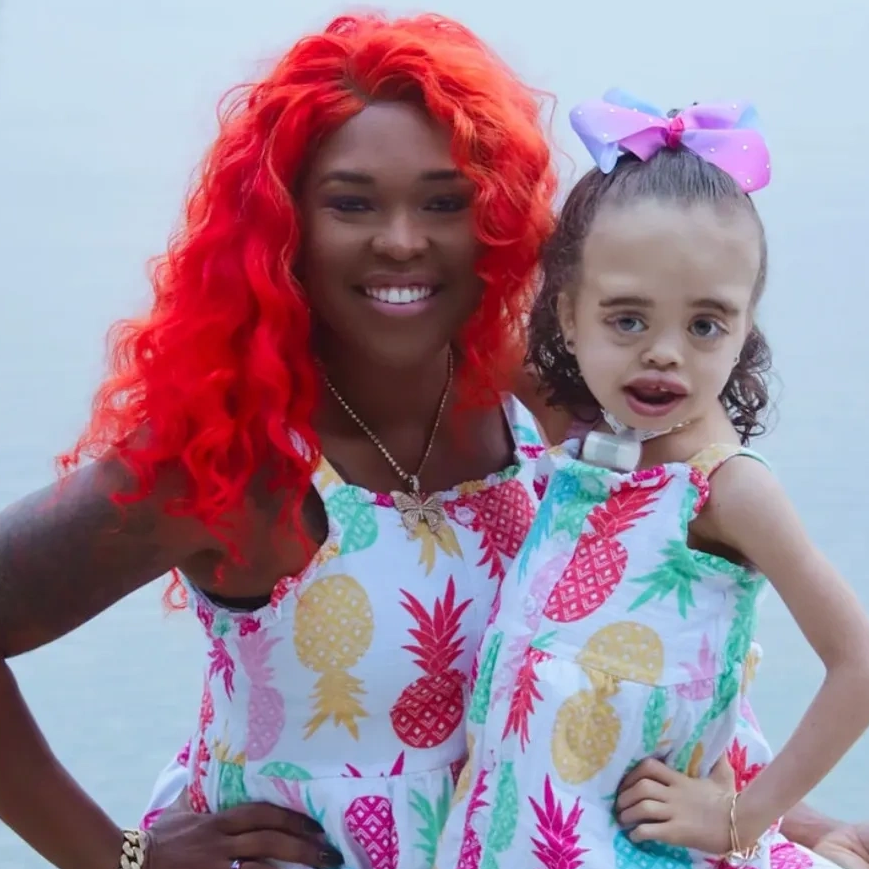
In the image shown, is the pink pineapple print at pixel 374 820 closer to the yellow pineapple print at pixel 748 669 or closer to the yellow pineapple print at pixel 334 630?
the yellow pineapple print at pixel 334 630

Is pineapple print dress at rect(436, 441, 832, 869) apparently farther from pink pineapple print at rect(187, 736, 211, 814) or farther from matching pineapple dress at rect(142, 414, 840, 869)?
pink pineapple print at rect(187, 736, 211, 814)

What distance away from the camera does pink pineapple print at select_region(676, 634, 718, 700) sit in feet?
3.52

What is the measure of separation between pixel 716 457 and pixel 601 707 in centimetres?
21

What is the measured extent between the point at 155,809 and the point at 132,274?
1337 millimetres

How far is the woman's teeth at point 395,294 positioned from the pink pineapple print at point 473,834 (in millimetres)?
399

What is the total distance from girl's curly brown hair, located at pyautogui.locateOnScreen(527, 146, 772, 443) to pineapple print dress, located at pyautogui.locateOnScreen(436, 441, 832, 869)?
0.55ft

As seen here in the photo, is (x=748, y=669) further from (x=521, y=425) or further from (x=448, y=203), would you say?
(x=448, y=203)

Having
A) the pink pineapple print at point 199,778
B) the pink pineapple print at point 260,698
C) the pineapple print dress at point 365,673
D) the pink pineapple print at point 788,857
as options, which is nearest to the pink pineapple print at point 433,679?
the pineapple print dress at point 365,673

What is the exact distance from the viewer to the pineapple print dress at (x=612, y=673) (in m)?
1.08

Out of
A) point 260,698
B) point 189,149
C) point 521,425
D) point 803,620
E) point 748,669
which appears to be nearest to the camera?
point 803,620

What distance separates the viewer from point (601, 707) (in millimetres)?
1075

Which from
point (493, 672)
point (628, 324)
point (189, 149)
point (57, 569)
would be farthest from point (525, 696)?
point (189, 149)

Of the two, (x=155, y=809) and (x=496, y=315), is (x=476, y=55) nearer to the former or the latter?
(x=496, y=315)

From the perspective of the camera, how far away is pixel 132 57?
248 cm
